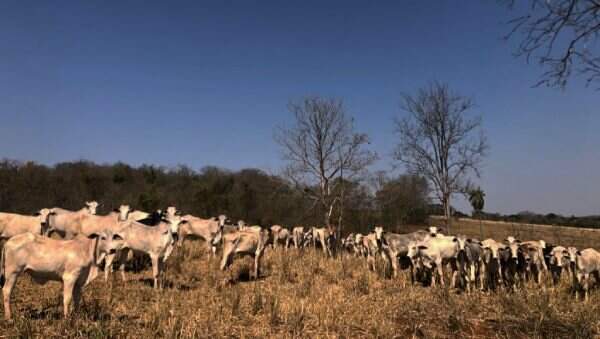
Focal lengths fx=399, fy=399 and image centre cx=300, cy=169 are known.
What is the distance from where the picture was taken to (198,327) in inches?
296

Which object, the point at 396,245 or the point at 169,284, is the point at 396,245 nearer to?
the point at 396,245

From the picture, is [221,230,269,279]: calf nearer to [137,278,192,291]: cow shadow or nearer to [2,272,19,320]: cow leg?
[137,278,192,291]: cow shadow

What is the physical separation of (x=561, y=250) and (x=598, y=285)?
151cm

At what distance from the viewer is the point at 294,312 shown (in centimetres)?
862

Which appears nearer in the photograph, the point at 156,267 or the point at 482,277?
the point at 156,267

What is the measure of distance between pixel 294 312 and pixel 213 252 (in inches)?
367

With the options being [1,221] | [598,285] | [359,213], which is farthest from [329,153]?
[1,221]

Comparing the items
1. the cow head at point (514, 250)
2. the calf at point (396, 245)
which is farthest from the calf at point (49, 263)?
the cow head at point (514, 250)

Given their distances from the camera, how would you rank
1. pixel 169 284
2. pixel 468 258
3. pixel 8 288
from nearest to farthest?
1. pixel 8 288
2. pixel 169 284
3. pixel 468 258

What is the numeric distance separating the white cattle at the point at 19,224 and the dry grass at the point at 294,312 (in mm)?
3350

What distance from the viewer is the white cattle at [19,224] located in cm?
1323

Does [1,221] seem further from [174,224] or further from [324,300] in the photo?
[324,300]

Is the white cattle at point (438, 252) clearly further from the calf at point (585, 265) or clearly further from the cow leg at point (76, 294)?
the cow leg at point (76, 294)

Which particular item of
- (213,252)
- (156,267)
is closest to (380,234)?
(213,252)
